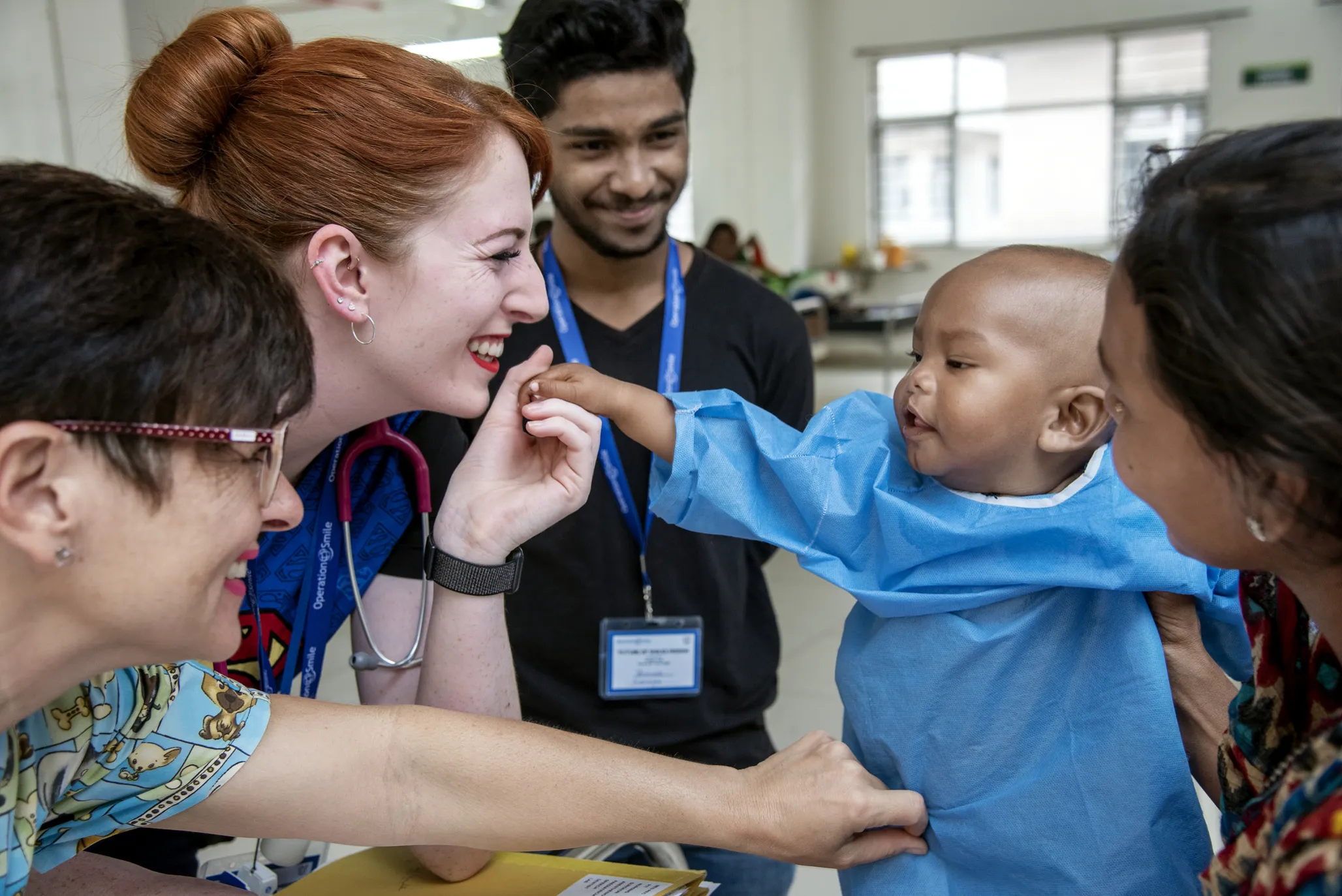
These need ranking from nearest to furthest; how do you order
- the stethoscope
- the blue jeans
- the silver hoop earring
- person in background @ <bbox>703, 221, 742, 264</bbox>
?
the silver hoop earring
the stethoscope
the blue jeans
person in background @ <bbox>703, 221, 742, 264</bbox>

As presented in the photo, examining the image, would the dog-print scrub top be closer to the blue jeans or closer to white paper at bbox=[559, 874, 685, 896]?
white paper at bbox=[559, 874, 685, 896]

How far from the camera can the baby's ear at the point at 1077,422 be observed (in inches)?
53.2

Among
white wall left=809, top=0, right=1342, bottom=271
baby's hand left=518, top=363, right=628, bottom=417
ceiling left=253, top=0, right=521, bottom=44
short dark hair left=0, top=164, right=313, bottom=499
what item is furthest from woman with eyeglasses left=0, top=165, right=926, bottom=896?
white wall left=809, top=0, right=1342, bottom=271

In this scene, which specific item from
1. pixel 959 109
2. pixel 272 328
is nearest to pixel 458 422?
pixel 272 328

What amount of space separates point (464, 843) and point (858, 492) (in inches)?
25.5

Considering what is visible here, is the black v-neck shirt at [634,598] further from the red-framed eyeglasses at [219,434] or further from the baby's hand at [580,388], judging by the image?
the red-framed eyeglasses at [219,434]

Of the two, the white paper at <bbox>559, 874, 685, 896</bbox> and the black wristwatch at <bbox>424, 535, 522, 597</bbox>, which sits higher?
the black wristwatch at <bbox>424, 535, 522, 597</bbox>

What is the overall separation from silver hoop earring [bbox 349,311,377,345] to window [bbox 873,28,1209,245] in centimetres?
1288

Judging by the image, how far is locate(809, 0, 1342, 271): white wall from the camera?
11.9 m

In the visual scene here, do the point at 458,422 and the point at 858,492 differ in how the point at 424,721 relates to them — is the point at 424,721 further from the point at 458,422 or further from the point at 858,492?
the point at 458,422

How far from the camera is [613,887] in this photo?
1349 millimetres

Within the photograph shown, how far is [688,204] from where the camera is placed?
12531 mm

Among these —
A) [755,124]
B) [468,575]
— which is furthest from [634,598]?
[755,124]

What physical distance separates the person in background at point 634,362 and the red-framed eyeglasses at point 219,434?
1.04 m
